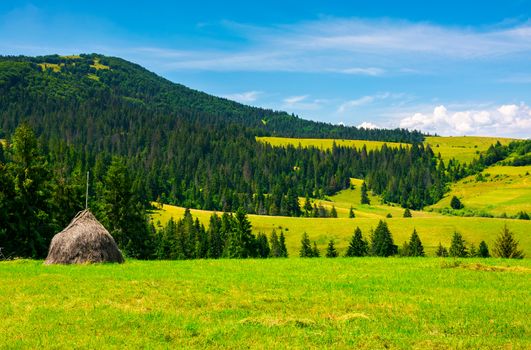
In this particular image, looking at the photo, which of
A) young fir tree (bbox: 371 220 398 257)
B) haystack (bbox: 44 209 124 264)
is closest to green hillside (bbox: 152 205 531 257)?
young fir tree (bbox: 371 220 398 257)

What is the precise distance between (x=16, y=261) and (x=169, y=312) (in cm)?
2285

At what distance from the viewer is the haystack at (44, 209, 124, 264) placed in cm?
3206

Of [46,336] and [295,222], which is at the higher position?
[46,336]

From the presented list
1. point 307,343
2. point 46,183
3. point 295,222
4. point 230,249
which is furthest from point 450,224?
point 307,343

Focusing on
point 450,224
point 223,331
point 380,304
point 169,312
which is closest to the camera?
point 223,331

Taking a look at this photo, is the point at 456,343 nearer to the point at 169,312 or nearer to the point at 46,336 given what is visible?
the point at 169,312

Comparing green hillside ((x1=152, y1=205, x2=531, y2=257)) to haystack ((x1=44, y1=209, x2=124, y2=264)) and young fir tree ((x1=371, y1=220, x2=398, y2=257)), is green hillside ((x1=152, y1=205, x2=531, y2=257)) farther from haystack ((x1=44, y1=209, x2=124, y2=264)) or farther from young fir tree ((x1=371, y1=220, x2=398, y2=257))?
haystack ((x1=44, y1=209, x2=124, y2=264))

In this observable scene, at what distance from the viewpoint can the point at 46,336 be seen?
45.8 feet

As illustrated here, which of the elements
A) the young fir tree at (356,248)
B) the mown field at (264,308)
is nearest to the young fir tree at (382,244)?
the young fir tree at (356,248)

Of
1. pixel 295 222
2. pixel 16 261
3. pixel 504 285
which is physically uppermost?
pixel 504 285

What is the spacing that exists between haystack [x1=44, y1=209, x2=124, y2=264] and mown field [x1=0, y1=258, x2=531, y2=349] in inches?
104

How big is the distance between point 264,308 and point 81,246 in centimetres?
1872

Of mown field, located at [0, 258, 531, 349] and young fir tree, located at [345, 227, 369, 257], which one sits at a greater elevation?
mown field, located at [0, 258, 531, 349]

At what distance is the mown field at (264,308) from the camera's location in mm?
13859
